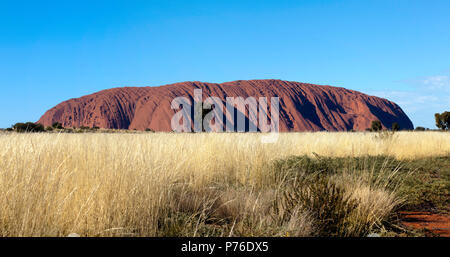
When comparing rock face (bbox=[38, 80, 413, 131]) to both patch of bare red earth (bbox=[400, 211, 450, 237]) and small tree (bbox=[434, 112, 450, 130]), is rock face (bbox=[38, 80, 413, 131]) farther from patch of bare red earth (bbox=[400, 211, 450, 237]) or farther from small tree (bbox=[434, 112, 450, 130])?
patch of bare red earth (bbox=[400, 211, 450, 237])

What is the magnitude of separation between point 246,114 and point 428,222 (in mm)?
84828

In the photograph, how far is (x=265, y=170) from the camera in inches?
214

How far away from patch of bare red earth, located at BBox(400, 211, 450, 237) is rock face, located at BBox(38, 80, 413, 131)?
244ft

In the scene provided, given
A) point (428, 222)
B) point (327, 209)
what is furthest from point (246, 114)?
point (327, 209)

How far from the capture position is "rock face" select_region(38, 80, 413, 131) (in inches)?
3273

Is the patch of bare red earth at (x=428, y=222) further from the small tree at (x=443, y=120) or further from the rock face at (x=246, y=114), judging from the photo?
the rock face at (x=246, y=114)

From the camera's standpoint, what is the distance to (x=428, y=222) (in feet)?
12.4

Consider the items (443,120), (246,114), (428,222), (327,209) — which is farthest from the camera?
(246,114)

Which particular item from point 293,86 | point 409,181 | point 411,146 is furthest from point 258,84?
point 409,181

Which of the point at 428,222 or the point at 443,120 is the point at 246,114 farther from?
the point at 428,222

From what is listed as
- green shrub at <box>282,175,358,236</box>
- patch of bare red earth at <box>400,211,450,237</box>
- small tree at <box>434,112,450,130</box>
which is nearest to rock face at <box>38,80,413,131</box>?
small tree at <box>434,112,450,130</box>

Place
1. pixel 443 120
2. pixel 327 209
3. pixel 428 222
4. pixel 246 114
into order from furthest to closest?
pixel 246 114, pixel 443 120, pixel 428 222, pixel 327 209
